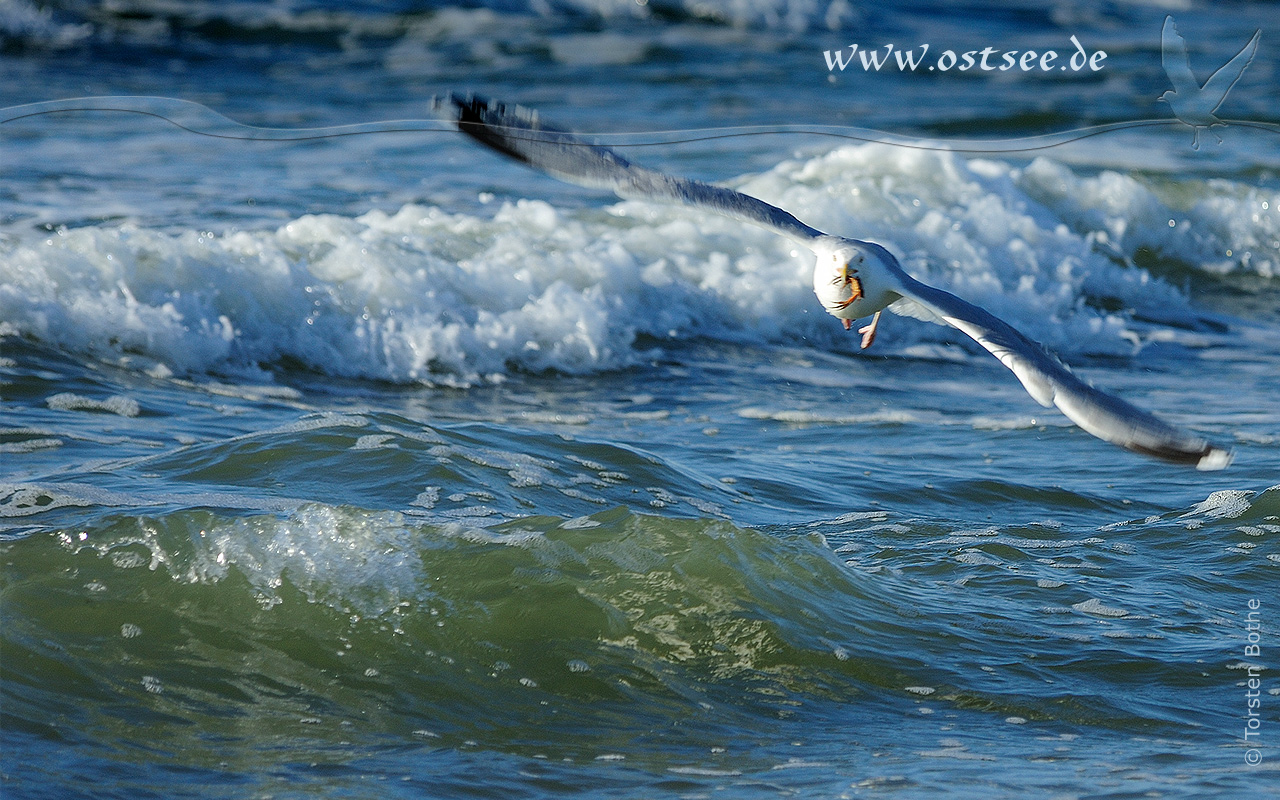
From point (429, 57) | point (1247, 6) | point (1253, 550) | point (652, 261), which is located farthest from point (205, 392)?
point (1247, 6)

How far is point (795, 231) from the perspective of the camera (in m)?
5.66

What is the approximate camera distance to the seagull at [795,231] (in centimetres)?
455

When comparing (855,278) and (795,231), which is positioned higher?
(795,231)

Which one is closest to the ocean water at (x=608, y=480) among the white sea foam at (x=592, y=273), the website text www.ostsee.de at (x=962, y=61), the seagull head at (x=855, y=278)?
the white sea foam at (x=592, y=273)

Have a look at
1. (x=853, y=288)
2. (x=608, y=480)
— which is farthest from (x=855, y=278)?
(x=608, y=480)

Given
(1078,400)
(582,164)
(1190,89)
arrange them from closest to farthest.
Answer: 1. (1078,400)
2. (582,164)
3. (1190,89)

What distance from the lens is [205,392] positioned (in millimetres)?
7832

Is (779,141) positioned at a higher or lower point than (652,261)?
higher

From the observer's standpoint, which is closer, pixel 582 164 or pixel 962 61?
pixel 582 164

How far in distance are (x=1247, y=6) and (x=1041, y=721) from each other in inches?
1013

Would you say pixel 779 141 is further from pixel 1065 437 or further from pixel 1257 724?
pixel 1257 724

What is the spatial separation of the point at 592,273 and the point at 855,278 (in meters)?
5.02

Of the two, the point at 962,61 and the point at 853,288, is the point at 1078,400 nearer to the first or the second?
the point at 853,288

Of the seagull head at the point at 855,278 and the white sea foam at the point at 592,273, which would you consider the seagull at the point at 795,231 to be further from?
the white sea foam at the point at 592,273
